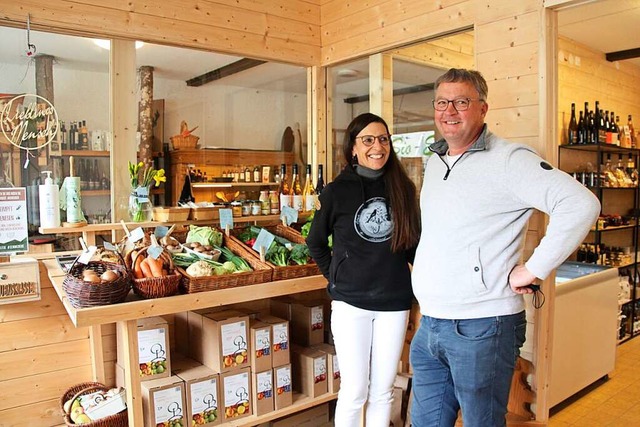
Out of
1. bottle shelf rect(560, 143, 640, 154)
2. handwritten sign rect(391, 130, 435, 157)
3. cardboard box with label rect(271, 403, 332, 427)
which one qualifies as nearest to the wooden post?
handwritten sign rect(391, 130, 435, 157)

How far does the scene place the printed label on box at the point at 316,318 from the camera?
112 inches

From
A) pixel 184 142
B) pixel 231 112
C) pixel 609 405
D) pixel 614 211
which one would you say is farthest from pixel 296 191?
pixel 614 211

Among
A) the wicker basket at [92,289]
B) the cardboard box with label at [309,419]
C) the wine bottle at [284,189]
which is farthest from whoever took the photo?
the wine bottle at [284,189]

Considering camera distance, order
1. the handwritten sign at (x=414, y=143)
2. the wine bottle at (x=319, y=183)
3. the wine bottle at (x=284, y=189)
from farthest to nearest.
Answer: the wine bottle at (x=319, y=183) < the wine bottle at (x=284, y=189) < the handwritten sign at (x=414, y=143)

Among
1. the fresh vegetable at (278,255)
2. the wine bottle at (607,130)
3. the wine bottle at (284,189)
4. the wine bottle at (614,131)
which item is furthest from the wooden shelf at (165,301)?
the wine bottle at (614,131)

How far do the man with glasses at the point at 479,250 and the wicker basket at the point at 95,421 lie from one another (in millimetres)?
1405

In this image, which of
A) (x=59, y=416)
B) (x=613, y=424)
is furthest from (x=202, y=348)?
(x=613, y=424)

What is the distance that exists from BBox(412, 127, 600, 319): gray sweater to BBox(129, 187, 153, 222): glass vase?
165 cm

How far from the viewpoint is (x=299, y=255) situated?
2574 mm

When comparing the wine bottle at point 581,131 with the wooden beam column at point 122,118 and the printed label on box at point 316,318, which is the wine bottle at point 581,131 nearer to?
the printed label on box at point 316,318

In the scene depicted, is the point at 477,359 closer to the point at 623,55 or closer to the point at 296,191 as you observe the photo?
the point at 296,191

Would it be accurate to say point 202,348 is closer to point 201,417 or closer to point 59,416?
point 201,417

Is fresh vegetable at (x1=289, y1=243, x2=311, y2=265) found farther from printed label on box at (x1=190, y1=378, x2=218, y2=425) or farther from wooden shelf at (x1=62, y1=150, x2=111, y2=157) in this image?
A: wooden shelf at (x1=62, y1=150, x2=111, y2=157)

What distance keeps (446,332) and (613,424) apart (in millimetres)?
2242
